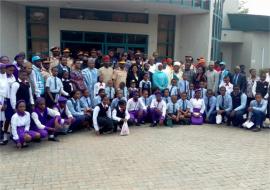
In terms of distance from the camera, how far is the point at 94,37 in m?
17.7

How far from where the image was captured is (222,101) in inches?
405

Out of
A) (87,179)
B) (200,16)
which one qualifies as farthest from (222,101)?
(200,16)

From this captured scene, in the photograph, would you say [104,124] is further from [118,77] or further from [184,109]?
[184,109]

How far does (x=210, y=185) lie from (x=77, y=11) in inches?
549

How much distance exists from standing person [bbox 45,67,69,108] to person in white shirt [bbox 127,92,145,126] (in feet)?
7.19

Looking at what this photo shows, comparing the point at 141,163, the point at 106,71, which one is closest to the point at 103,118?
the point at 106,71

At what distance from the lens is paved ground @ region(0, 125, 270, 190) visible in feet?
17.3

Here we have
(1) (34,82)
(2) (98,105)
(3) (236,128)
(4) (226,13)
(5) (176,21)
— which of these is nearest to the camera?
(1) (34,82)

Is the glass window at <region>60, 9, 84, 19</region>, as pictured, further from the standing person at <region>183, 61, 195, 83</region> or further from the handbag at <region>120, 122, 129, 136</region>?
the handbag at <region>120, 122, 129, 136</region>

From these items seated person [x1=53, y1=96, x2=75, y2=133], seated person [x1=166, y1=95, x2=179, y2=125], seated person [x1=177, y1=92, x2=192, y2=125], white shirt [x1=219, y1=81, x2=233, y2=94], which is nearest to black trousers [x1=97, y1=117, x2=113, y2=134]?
seated person [x1=53, y1=96, x2=75, y2=133]

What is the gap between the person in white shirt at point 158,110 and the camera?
9719mm

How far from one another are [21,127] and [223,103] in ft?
20.3

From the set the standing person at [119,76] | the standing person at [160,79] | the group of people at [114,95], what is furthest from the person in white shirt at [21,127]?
the standing person at [160,79]

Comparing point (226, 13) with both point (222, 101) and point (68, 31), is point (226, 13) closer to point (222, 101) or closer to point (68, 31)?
point (68, 31)
